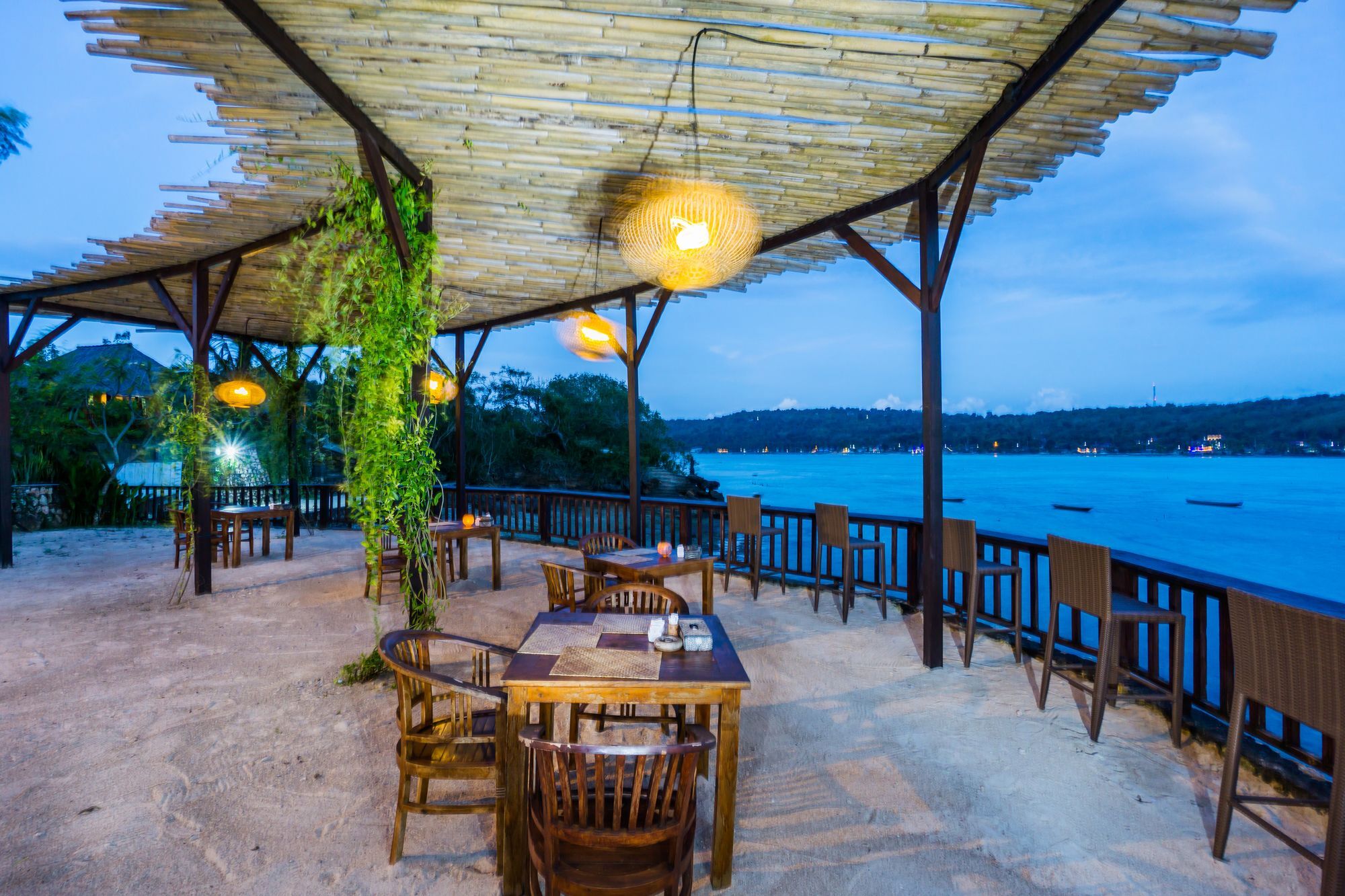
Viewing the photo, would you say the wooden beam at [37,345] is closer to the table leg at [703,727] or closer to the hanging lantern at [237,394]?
the hanging lantern at [237,394]

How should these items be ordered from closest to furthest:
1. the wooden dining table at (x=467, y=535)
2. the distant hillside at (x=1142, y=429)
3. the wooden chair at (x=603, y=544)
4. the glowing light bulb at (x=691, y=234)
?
the glowing light bulb at (x=691, y=234) < the wooden chair at (x=603, y=544) < the wooden dining table at (x=467, y=535) < the distant hillside at (x=1142, y=429)

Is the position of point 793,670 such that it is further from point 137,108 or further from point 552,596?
point 137,108

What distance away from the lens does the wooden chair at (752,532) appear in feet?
18.6

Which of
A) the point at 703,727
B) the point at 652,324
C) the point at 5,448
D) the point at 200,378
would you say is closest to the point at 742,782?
the point at 703,727

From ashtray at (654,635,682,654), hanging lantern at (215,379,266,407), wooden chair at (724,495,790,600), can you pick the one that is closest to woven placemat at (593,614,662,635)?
ashtray at (654,635,682,654)

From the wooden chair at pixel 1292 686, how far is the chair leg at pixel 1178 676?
0.61 meters

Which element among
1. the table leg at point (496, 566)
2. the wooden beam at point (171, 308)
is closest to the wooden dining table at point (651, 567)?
the table leg at point (496, 566)

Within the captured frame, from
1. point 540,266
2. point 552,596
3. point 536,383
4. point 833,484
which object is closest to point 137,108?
point 536,383

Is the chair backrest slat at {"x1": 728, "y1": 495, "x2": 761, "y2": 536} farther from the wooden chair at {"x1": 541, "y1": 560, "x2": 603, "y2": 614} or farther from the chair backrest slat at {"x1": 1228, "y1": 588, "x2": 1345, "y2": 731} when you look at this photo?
the chair backrest slat at {"x1": 1228, "y1": 588, "x2": 1345, "y2": 731}

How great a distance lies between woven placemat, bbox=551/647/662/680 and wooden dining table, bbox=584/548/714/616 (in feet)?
5.52

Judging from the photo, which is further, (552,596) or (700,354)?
(700,354)

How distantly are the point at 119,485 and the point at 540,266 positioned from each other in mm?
10945

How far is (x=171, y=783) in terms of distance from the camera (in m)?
2.46

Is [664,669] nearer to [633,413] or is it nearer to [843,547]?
[843,547]
